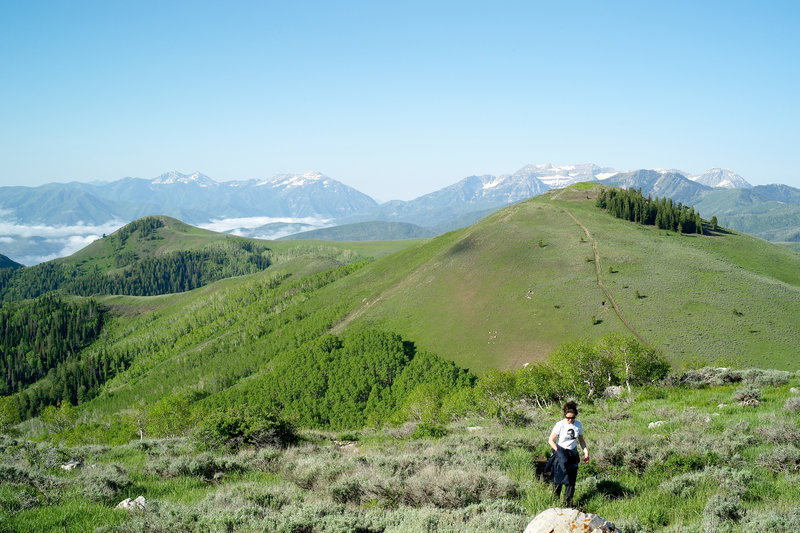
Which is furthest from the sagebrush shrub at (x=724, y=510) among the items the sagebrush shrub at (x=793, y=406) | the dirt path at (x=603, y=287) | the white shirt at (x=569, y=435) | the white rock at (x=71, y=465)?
the dirt path at (x=603, y=287)

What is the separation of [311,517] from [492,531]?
464cm

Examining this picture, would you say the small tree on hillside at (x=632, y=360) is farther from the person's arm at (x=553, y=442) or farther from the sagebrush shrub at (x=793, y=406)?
the person's arm at (x=553, y=442)

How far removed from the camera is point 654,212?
134250mm

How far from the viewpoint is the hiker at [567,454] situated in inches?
448

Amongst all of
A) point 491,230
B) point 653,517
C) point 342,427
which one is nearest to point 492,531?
point 653,517

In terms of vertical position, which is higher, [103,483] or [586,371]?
[103,483]

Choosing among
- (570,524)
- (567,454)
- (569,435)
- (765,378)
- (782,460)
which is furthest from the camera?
(765,378)

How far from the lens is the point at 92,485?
43.9 feet

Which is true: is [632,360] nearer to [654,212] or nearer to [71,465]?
[71,465]

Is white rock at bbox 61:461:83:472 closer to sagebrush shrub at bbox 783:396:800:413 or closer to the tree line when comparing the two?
sagebrush shrub at bbox 783:396:800:413

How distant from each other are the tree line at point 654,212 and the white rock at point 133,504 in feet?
468

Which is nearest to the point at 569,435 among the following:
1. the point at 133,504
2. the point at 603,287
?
the point at 133,504

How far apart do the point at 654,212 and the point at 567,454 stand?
479 ft

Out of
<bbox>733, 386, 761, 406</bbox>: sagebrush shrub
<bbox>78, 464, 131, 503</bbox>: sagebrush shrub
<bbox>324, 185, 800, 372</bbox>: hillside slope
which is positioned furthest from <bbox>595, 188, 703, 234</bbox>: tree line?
<bbox>78, 464, 131, 503</bbox>: sagebrush shrub
